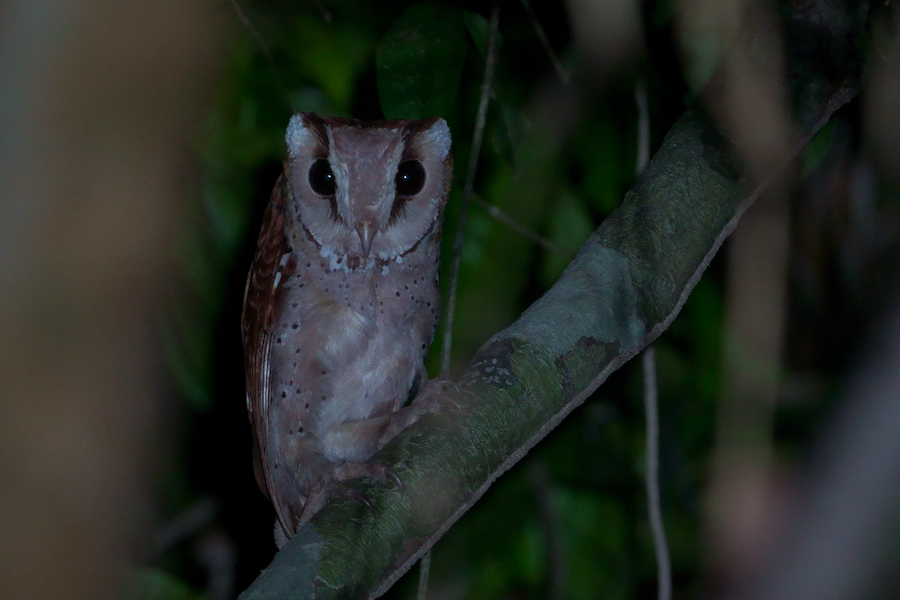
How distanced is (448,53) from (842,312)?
2258 millimetres

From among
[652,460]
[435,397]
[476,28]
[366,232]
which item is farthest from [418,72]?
[652,460]

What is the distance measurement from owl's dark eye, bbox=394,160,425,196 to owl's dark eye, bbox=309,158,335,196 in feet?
0.44

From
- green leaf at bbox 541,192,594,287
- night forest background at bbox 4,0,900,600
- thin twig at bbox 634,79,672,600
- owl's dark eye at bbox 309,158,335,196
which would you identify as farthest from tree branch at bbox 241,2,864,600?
green leaf at bbox 541,192,594,287

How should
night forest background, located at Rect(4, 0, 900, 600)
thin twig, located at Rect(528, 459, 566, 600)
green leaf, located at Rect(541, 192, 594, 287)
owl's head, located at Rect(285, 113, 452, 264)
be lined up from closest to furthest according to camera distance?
1. night forest background, located at Rect(4, 0, 900, 600)
2. owl's head, located at Rect(285, 113, 452, 264)
3. green leaf, located at Rect(541, 192, 594, 287)
4. thin twig, located at Rect(528, 459, 566, 600)

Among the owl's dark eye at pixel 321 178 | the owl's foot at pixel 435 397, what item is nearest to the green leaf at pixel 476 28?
the owl's dark eye at pixel 321 178

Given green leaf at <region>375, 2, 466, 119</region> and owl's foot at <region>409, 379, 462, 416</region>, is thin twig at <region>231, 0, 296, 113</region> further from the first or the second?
owl's foot at <region>409, 379, 462, 416</region>

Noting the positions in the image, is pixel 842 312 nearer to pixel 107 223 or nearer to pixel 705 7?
pixel 705 7

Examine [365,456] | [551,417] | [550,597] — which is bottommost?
→ [550,597]

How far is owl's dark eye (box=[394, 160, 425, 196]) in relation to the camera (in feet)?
5.54

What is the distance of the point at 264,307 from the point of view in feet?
6.13

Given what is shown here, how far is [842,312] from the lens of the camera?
3.16 metres

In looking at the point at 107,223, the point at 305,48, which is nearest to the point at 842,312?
the point at 305,48

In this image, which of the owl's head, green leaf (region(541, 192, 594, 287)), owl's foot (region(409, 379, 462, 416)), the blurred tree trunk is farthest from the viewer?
green leaf (region(541, 192, 594, 287))

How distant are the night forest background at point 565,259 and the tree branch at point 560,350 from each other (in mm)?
78
